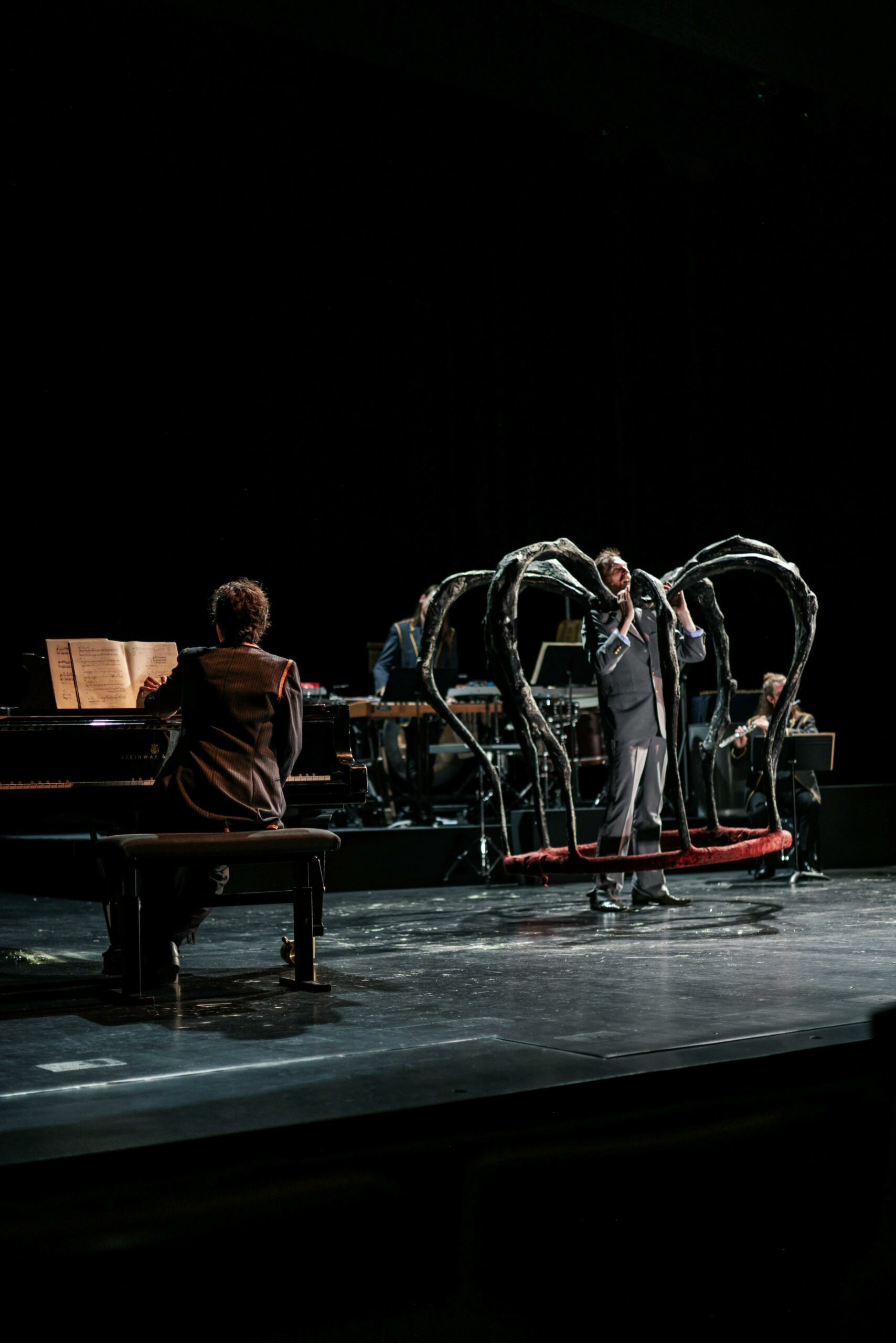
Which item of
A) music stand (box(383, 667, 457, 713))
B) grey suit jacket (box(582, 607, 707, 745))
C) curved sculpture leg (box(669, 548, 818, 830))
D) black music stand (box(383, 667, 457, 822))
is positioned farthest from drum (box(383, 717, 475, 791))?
curved sculpture leg (box(669, 548, 818, 830))

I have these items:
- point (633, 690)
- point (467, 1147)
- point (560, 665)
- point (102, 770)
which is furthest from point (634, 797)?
point (467, 1147)

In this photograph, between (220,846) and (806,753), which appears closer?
(220,846)

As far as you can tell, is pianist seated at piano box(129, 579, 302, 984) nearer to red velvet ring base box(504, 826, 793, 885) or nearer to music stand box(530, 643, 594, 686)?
red velvet ring base box(504, 826, 793, 885)

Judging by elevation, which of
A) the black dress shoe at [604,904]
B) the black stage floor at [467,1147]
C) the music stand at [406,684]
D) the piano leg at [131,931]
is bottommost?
the black dress shoe at [604,904]

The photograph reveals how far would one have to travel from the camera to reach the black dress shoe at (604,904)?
22.5ft

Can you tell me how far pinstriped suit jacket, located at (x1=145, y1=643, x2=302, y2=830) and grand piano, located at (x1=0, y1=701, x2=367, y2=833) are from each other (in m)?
0.76

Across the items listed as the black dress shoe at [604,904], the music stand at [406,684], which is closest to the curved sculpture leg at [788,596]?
the black dress shoe at [604,904]

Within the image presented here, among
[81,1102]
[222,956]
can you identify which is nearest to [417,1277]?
[81,1102]

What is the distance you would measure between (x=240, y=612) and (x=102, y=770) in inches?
45.3

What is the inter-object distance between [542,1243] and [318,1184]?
453 mm

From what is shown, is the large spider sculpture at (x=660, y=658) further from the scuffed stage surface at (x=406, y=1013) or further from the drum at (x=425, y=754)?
the drum at (x=425, y=754)

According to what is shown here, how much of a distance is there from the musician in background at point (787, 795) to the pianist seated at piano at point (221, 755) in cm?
496

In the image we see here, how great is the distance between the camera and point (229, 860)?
4277mm

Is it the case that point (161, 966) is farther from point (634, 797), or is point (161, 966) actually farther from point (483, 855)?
point (483, 855)
